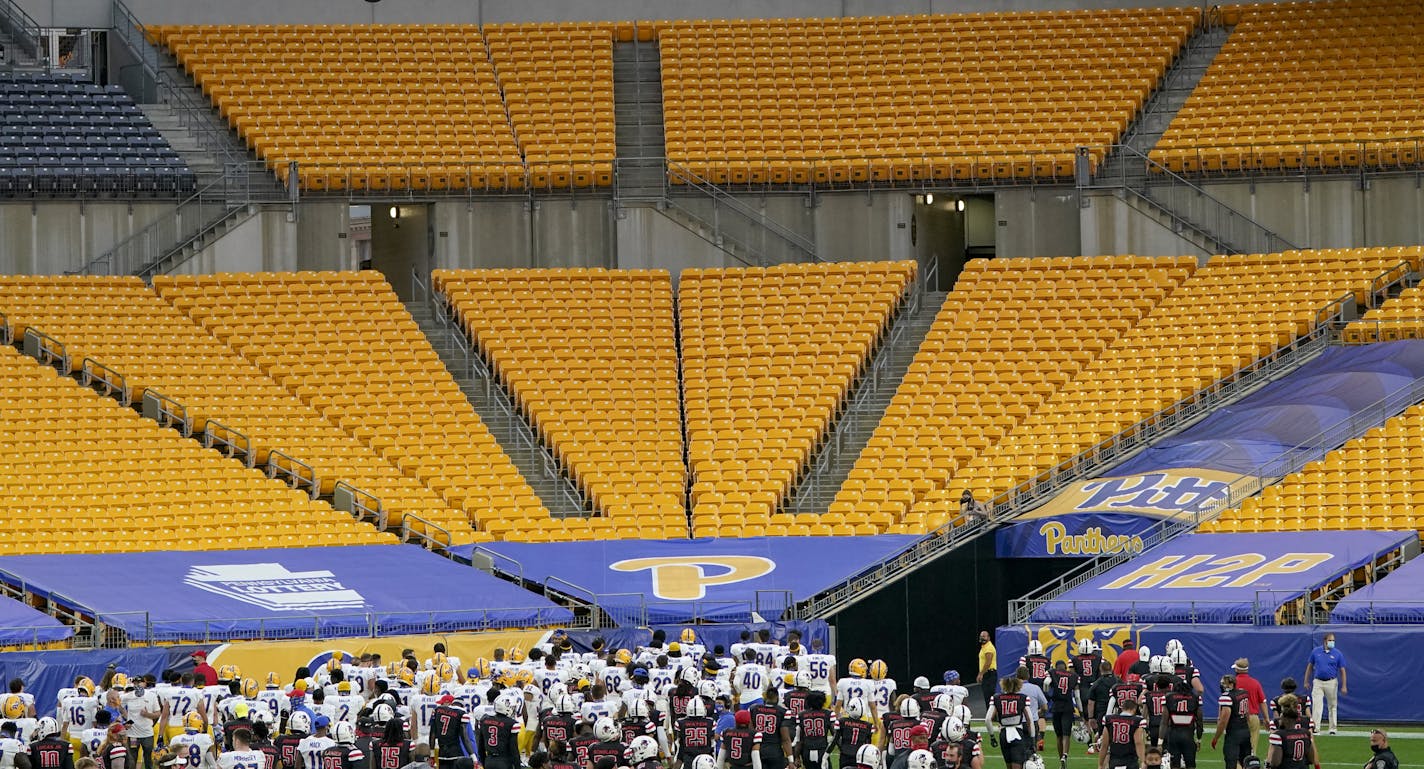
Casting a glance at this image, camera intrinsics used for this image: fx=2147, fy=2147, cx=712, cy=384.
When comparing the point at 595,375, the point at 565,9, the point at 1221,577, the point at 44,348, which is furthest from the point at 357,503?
the point at 565,9

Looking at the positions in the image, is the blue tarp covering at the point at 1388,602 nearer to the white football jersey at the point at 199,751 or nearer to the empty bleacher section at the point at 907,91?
the white football jersey at the point at 199,751

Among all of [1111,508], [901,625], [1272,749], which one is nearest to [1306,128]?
[1111,508]

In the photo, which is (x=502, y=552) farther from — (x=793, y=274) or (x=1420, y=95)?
(x=1420, y=95)

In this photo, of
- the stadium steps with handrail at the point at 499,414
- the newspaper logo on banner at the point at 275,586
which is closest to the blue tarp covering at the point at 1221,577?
the stadium steps with handrail at the point at 499,414

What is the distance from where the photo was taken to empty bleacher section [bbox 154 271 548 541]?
36.6 metres

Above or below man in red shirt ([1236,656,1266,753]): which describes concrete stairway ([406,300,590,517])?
above

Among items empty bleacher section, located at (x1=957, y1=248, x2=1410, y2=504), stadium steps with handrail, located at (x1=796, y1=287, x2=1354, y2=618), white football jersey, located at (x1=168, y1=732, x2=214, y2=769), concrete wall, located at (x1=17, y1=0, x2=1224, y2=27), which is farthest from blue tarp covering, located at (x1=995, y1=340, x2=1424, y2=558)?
white football jersey, located at (x1=168, y1=732, x2=214, y2=769)

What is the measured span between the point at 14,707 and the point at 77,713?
792 millimetres

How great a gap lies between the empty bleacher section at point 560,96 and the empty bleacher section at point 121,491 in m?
11.4

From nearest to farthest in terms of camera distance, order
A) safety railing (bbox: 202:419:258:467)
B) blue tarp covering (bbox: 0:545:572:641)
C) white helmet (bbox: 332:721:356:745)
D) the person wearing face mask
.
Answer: the person wearing face mask, white helmet (bbox: 332:721:356:745), blue tarp covering (bbox: 0:545:572:641), safety railing (bbox: 202:419:258:467)

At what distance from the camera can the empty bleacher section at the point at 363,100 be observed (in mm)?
43844

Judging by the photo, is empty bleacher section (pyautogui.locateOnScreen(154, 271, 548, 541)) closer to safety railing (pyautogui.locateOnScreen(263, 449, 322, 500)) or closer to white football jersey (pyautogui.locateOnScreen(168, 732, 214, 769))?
safety railing (pyautogui.locateOnScreen(263, 449, 322, 500))

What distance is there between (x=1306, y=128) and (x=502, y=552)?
Answer: 64.8ft

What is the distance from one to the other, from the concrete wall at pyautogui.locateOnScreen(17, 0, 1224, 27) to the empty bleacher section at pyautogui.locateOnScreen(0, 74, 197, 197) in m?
4.70
